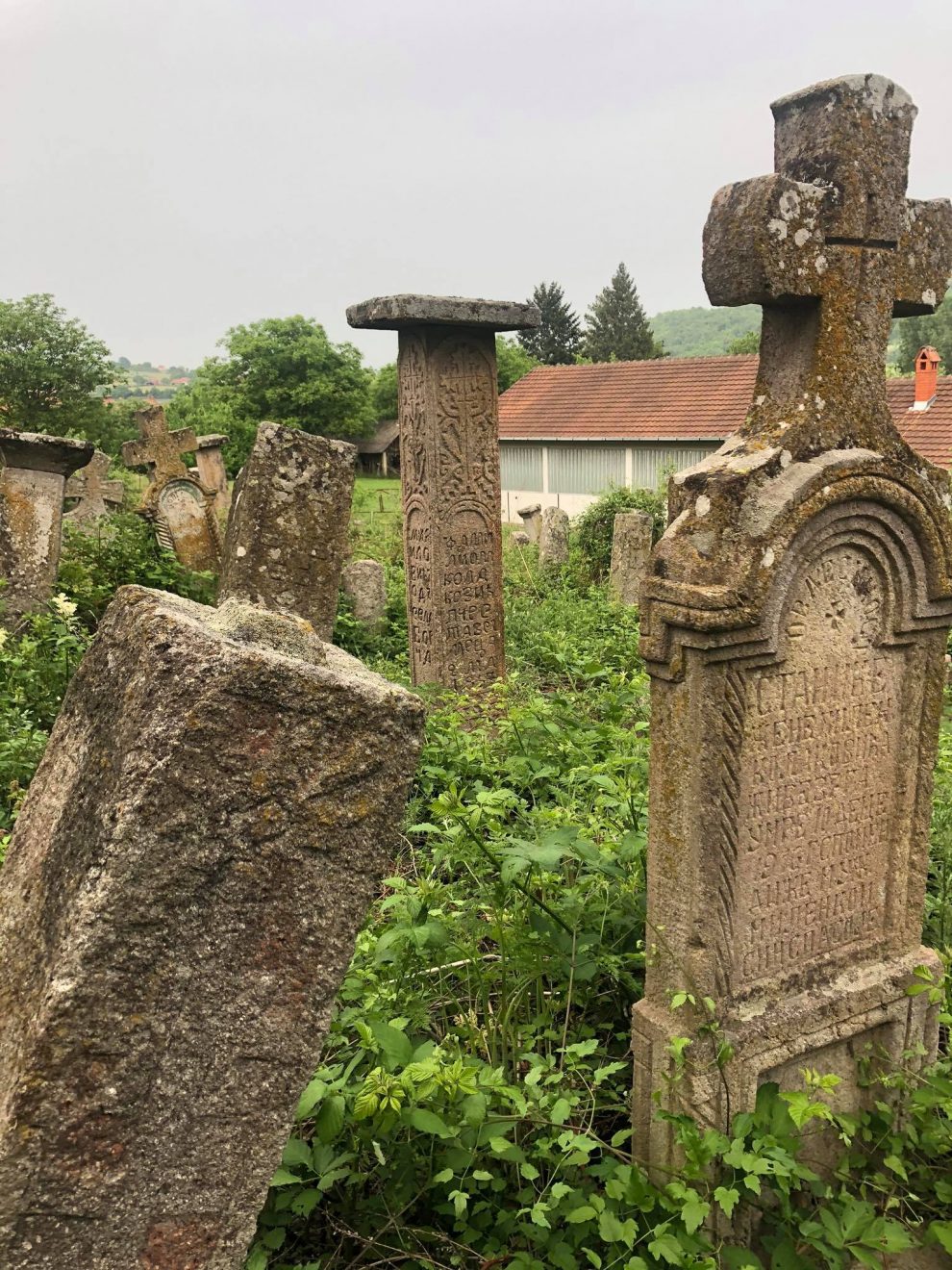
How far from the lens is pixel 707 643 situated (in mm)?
2705

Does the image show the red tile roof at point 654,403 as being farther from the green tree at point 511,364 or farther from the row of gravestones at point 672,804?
the green tree at point 511,364

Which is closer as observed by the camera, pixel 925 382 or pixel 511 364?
pixel 925 382

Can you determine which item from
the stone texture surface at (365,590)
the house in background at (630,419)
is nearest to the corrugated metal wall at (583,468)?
the house in background at (630,419)

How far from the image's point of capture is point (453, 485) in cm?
714

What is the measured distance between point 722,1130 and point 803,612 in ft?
5.29

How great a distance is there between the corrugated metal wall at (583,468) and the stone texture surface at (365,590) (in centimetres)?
1605

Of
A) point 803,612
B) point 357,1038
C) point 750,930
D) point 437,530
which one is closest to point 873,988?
point 750,930

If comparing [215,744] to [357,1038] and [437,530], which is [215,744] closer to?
[357,1038]

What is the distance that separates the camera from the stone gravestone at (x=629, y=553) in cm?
1155

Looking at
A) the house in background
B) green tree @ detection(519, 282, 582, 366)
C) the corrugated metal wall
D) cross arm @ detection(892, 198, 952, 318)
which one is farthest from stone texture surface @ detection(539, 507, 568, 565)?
green tree @ detection(519, 282, 582, 366)

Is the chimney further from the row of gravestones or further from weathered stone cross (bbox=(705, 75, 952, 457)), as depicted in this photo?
weathered stone cross (bbox=(705, 75, 952, 457))

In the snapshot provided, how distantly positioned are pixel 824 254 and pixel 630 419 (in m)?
22.6

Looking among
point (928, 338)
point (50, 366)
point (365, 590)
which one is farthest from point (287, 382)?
point (365, 590)

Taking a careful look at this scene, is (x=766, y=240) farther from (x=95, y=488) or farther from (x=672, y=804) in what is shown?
(x=95, y=488)
